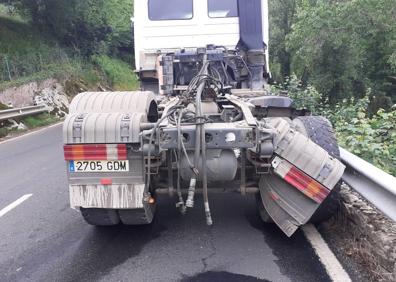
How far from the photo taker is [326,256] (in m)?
3.95

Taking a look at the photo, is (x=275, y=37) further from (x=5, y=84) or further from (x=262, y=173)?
(x=262, y=173)

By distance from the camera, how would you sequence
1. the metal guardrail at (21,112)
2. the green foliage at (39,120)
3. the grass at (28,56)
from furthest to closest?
the grass at (28,56) < the green foliage at (39,120) < the metal guardrail at (21,112)

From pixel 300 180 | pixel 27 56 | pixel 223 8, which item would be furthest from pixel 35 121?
pixel 300 180

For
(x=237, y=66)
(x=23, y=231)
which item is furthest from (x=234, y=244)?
(x=237, y=66)

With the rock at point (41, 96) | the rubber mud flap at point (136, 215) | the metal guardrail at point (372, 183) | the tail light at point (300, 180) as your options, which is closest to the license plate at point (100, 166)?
the rubber mud flap at point (136, 215)

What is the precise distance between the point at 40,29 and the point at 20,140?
15570 mm

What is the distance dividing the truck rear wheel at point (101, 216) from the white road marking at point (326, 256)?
1.92 m

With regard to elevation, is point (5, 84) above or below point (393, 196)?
above

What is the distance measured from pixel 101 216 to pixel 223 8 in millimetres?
4462

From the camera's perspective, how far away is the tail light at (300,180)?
393 cm

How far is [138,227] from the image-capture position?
16.1 ft

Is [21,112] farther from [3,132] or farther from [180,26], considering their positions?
[180,26]

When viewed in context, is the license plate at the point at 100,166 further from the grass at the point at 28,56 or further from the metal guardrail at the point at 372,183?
the grass at the point at 28,56

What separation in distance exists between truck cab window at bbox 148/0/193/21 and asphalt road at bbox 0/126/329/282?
10.6ft
